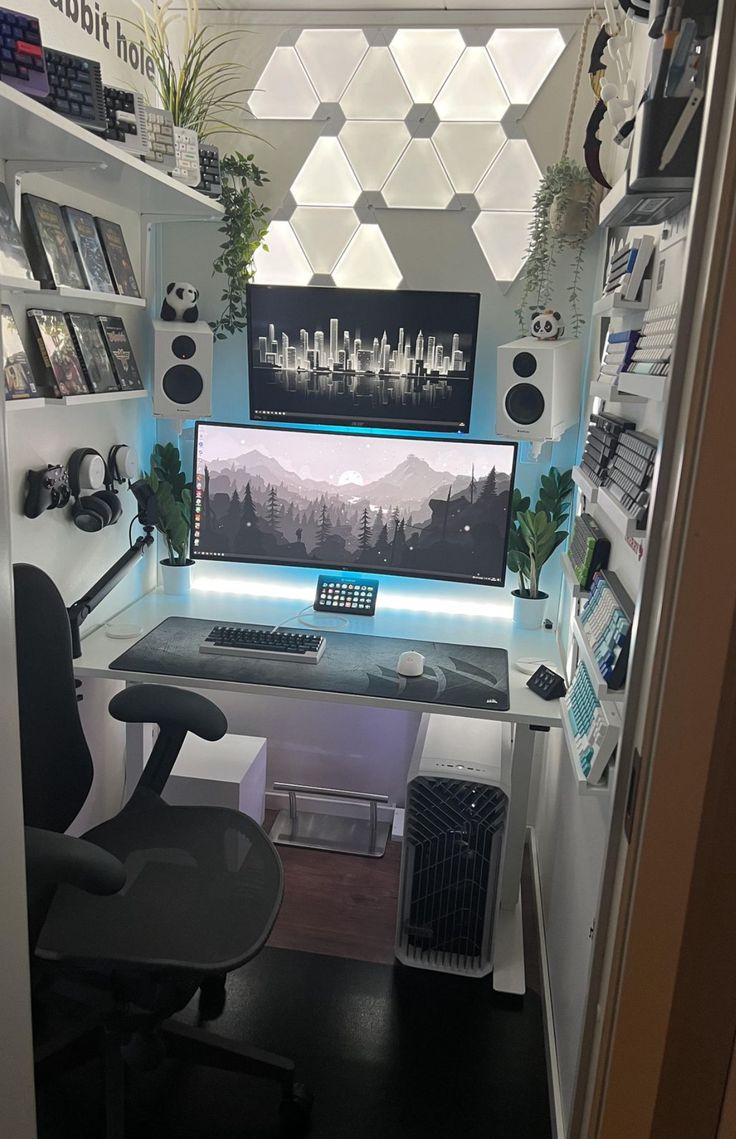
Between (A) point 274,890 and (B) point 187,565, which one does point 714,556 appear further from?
(B) point 187,565

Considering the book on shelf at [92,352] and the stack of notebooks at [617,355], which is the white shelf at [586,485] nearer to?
the stack of notebooks at [617,355]

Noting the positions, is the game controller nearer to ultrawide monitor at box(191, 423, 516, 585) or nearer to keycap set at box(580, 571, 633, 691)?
ultrawide monitor at box(191, 423, 516, 585)

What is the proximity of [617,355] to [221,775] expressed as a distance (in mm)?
1564

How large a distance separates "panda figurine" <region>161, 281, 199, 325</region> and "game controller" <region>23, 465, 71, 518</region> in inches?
27.6

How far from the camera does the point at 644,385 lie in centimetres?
122

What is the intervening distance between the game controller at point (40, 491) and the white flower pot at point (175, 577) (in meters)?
0.67

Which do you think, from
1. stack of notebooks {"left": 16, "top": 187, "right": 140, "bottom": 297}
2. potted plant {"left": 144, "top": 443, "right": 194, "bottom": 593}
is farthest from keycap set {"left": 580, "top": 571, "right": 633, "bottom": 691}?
potted plant {"left": 144, "top": 443, "right": 194, "bottom": 593}

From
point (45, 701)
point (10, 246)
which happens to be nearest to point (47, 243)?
point (10, 246)

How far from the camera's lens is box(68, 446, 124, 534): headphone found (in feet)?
7.10

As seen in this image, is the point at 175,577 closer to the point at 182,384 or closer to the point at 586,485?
the point at 182,384

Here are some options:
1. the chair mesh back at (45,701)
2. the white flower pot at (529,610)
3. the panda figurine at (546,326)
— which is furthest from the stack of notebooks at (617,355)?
the chair mesh back at (45,701)

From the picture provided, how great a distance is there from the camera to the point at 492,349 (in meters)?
2.52

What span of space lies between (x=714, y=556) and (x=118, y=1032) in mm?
1356

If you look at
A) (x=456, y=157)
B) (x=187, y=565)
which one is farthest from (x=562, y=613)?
(x=456, y=157)
